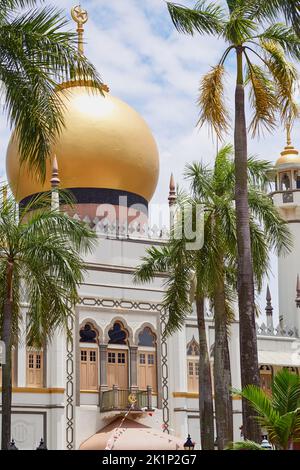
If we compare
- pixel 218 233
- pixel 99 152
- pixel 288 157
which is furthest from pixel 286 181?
pixel 218 233

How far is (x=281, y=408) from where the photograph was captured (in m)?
12.7

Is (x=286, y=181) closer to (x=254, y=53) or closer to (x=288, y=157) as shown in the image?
(x=288, y=157)

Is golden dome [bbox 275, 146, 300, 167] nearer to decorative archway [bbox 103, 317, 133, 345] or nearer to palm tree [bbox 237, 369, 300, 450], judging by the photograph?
decorative archway [bbox 103, 317, 133, 345]

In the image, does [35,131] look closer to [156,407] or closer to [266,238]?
[266,238]

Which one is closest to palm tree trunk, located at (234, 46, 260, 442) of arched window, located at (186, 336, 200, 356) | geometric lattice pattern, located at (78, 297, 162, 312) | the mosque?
the mosque

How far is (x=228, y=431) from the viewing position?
20.8m

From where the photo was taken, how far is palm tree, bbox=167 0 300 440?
15875mm

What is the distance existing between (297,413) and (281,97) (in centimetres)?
647

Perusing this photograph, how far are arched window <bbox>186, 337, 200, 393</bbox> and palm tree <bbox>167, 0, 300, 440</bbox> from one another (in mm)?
13816

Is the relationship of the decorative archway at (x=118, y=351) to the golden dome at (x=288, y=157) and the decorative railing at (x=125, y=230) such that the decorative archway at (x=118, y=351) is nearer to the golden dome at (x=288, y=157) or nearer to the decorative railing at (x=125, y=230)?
the decorative railing at (x=125, y=230)

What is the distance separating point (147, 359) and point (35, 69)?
660 inches

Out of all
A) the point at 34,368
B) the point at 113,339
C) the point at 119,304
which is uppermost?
the point at 119,304

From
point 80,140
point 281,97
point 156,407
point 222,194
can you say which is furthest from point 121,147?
point 281,97
